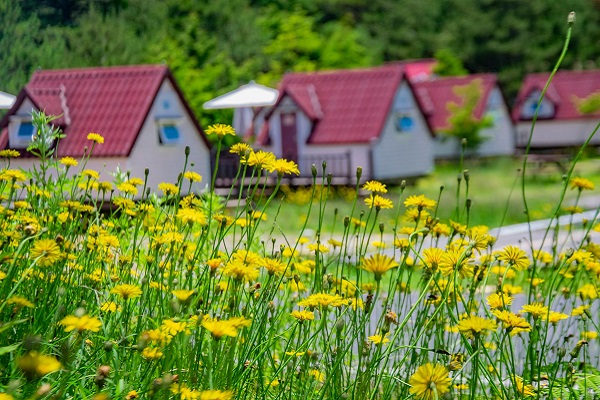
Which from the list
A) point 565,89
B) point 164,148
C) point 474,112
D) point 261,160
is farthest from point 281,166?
point 565,89

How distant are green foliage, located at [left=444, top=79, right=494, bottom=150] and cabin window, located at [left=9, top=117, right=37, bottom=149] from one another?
19571 mm

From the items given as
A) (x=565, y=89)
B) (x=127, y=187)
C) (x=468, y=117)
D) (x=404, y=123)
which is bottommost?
(x=127, y=187)

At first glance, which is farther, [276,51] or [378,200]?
[276,51]

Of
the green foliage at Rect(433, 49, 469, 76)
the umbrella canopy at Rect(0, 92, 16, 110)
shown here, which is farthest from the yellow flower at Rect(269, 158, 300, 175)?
the green foliage at Rect(433, 49, 469, 76)

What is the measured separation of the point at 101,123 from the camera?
528 centimetres

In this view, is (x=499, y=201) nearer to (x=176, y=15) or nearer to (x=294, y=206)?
(x=294, y=206)

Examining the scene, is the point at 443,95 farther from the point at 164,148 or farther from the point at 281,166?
the point at 281,166

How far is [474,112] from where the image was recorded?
81.8 ft

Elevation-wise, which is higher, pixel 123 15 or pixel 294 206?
pixel 123 15

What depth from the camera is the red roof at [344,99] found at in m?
16.7

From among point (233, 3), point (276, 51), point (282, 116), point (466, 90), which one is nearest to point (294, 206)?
point (233, 3)

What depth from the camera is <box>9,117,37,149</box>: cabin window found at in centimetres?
387

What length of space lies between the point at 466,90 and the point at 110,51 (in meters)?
18.8

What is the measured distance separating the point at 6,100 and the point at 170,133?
135 centimetres
